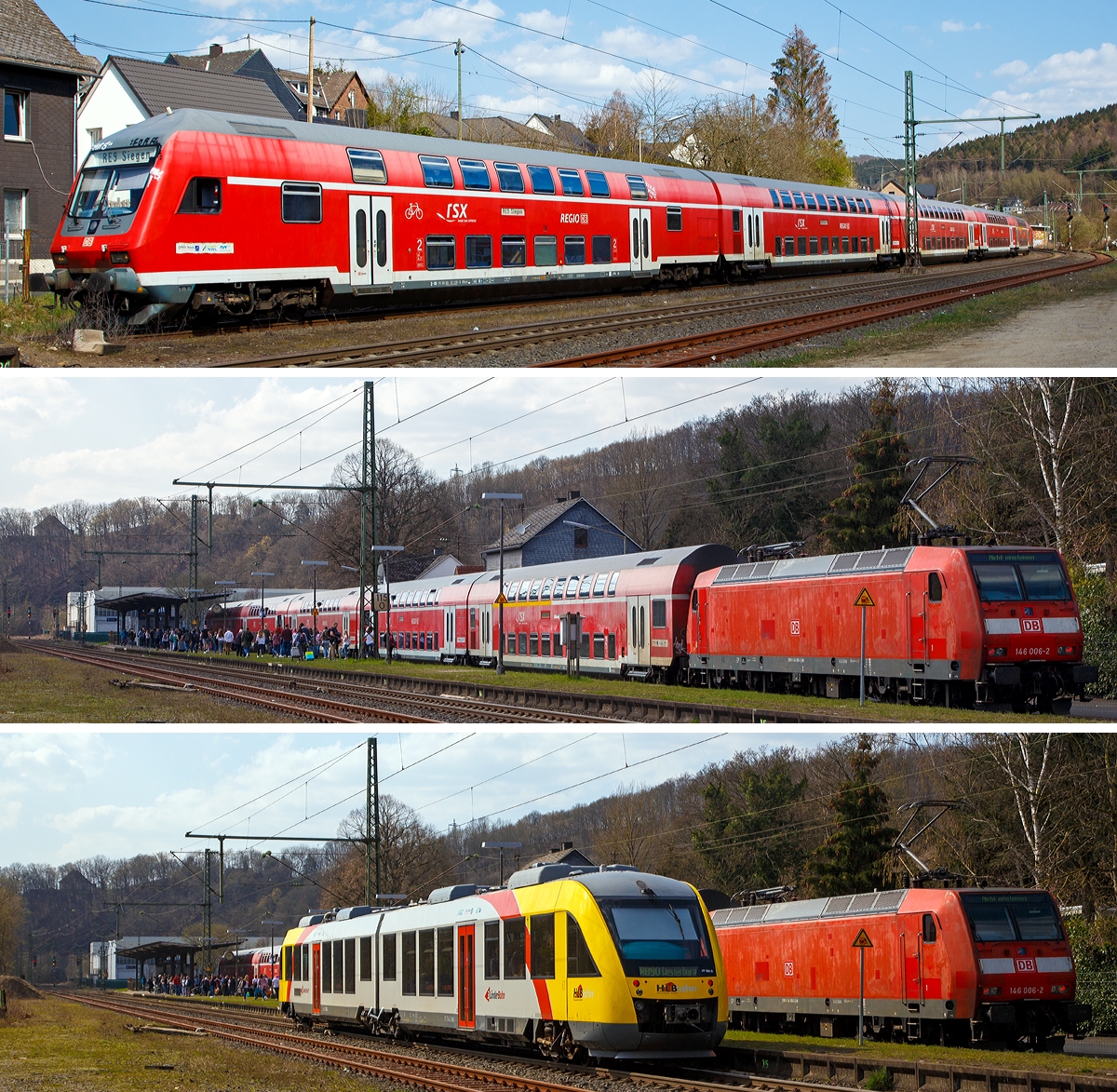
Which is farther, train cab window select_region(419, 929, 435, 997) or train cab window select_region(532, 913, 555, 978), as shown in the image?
train cab window select_region(419, 929, 435, 997)

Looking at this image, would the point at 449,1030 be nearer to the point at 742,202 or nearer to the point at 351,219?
the point at 351,219

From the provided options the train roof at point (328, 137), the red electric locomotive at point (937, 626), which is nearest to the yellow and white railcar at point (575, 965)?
the red electric locomotive at point (937, 626)

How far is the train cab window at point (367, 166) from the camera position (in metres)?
23.9

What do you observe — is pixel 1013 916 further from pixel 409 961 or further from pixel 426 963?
pixel 409 961

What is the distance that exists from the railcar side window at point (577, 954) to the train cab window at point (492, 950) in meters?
1.86

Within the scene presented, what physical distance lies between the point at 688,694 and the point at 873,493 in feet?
70.1

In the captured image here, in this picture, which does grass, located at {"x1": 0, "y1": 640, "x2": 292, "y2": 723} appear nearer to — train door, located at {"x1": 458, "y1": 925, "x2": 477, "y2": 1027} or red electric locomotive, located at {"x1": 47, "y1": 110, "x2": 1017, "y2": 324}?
red electric locomotive, located at {"x1": 47, "y1": 110, "x2": 1017, "y2": 324}

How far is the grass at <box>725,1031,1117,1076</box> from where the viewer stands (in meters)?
14.6

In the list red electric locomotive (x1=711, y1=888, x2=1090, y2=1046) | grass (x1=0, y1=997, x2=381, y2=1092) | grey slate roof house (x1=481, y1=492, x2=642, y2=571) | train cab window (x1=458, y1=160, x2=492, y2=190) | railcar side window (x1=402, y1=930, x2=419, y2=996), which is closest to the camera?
grass (x1=0, y1=997, x2=381, y2=1092)

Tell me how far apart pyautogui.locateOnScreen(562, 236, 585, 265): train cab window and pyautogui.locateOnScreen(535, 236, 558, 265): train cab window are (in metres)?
0.41

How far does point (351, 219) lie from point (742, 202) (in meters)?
18.7

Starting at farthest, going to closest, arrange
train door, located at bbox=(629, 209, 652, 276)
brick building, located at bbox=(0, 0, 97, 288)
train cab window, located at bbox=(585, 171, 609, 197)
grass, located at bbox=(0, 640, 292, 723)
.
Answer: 1. brick building, located at bbox=(0, 0, 97, 288)
2. train door, located at bbox=(629, 209, 652, 276)
3. train cab window, located at bbox=(585, 171, 609, 197)
4. grass, located at bbox=(0, 640, 292, 723)

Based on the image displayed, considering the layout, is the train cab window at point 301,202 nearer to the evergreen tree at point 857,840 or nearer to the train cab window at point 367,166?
the train cab window at point 367,166

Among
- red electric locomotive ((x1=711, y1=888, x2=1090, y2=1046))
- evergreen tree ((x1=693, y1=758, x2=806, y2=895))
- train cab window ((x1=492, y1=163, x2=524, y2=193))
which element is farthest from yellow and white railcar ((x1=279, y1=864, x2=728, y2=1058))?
evergreen tree ((x1=693, y1=758, x2=806, y2=895))
